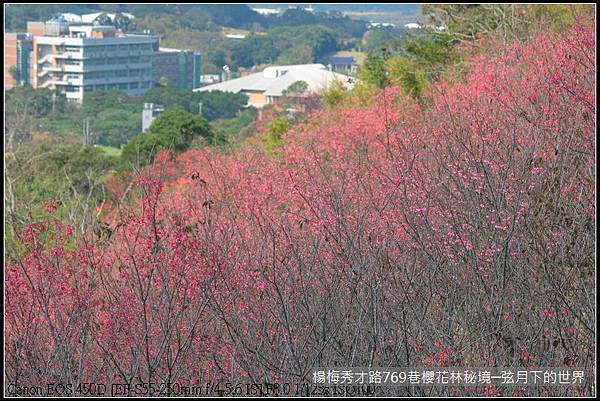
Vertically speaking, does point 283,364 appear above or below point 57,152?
above

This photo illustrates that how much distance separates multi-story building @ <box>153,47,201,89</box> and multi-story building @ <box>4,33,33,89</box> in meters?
6.33

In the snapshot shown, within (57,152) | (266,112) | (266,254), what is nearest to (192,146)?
(57,152)

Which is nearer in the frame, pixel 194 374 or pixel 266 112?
pixel 194 374

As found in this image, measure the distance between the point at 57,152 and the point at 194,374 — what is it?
15.9 m

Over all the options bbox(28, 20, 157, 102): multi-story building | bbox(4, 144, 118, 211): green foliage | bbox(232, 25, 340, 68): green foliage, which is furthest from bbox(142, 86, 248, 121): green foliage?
bbox(4, 144, 118, 211): green foliage

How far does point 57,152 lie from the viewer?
19859mm

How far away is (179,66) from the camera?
5256 cm

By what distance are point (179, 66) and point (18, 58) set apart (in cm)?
795

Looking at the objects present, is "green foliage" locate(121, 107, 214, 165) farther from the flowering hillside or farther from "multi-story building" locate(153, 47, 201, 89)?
"multi-story building" locate(153, 47, 201, 89)

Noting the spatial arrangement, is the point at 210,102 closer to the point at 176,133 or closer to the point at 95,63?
the point at 95,63

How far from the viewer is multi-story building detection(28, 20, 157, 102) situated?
5034 cm

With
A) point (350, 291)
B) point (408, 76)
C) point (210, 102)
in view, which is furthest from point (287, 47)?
point (350, 291)

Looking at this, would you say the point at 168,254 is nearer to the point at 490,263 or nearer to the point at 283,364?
the point at 283,364

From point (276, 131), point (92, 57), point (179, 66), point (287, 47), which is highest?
point (276, 131)
